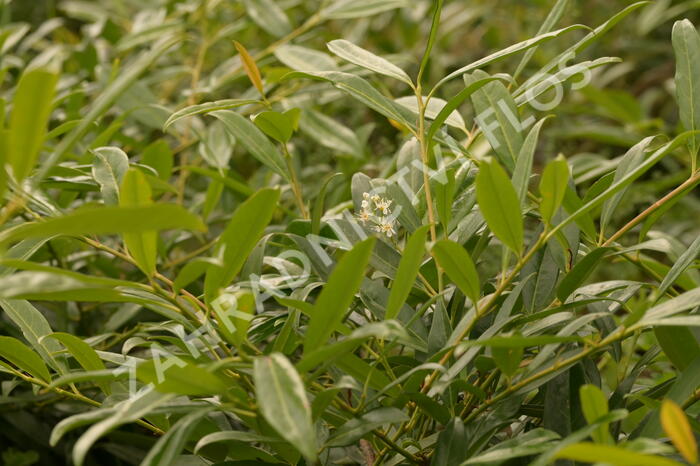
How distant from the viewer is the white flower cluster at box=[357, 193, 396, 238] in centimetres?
58

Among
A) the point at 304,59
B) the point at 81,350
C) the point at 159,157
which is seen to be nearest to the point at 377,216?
the point at 81,350

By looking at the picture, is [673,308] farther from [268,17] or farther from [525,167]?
[268,17]

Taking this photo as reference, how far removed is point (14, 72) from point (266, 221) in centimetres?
99

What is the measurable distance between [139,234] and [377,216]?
196 millimetres

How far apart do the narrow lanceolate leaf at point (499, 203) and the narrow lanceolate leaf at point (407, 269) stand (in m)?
0.04

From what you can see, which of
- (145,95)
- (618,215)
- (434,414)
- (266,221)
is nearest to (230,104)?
(266,221)

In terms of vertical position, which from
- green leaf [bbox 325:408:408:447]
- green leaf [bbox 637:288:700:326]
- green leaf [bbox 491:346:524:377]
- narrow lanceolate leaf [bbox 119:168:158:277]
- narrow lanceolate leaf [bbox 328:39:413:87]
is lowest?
green leaf [bbox 325:408:408:447]

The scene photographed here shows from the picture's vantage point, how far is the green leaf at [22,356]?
53 centimetres

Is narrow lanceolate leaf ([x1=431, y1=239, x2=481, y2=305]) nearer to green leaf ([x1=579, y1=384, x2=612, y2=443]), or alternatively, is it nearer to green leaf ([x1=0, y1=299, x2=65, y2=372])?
green leaf ([x1=579, y1=384, x2=612, y2=443])

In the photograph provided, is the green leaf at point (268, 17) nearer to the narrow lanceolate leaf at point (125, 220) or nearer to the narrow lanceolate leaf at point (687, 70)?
the narrow lanceolate leaf at point (687, 70)

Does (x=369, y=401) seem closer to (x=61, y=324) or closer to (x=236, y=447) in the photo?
(x=236, y=447)

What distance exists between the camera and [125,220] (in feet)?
1.16

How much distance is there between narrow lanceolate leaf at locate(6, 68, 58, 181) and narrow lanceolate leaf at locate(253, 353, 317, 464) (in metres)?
0.14

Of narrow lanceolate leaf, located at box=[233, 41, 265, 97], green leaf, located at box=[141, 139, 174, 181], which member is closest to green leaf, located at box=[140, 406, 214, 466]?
narrow lanceolate leaf, located at box=[233, 41, 265, 97]
